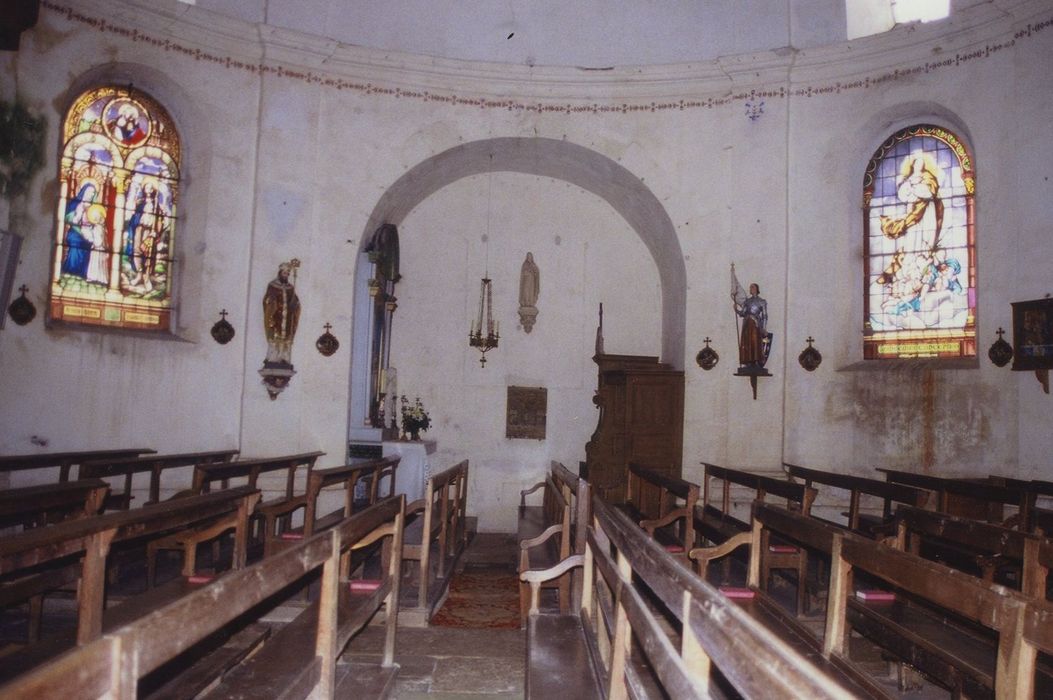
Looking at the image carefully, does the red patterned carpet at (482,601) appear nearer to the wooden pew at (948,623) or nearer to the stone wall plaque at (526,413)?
the wooden pew at (948,623)

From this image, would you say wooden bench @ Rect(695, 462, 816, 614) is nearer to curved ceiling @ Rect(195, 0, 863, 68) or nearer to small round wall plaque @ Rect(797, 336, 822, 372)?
small round wall plaque @ Rect(797, 336, 822, 372)

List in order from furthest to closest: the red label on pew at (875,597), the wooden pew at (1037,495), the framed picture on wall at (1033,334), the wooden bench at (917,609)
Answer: the framed picture on wall at (1033,334) → the wooden pew at (1037,495) → the red label on pew at (875,597) → the wooden bench at (917,609)

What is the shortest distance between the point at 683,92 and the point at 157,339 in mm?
7350

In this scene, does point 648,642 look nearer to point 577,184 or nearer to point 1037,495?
point 1037,495

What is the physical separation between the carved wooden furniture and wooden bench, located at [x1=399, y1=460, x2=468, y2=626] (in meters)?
1.99

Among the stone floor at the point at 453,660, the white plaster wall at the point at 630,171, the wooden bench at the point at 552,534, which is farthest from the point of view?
the white plaster wall at the point at 630,171

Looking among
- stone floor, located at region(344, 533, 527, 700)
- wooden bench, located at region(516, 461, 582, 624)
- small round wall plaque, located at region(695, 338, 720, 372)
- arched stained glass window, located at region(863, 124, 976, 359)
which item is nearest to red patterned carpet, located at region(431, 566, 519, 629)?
wooden bench, located at region(516, 461, 582, 624)

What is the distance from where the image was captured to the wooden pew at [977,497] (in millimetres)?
5702

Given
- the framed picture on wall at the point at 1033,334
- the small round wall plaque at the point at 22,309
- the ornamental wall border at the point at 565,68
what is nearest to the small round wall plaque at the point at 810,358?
the framed picture on wall at the point at 1033,334

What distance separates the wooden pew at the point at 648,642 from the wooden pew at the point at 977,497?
3.04 metres

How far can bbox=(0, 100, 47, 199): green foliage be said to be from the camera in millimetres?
7746

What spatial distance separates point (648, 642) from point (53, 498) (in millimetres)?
3765

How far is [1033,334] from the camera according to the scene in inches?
309

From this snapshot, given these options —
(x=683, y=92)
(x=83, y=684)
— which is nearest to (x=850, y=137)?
(x=683, y=92)
